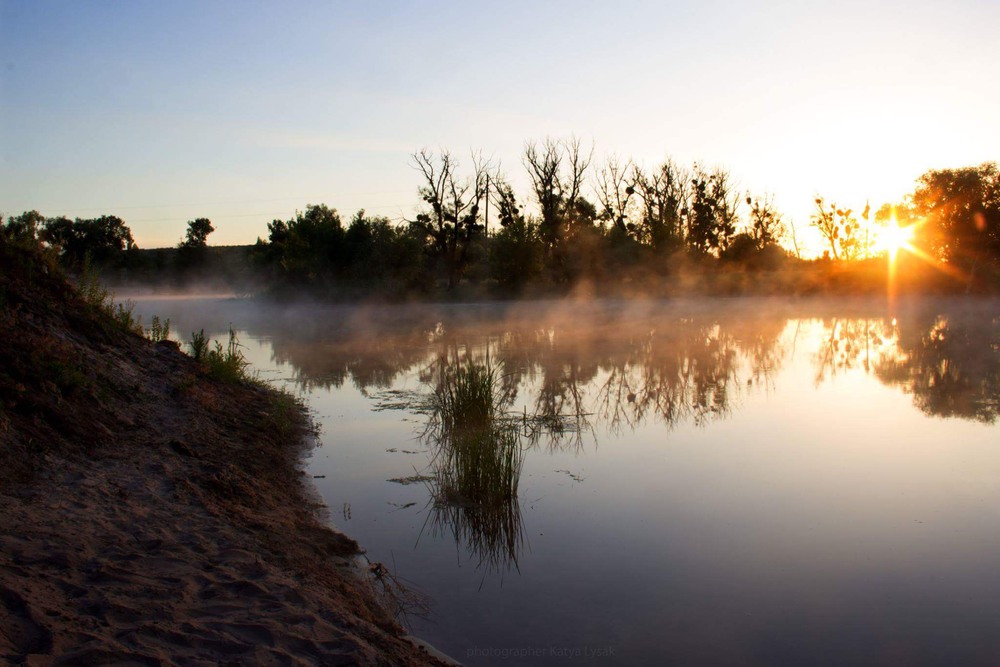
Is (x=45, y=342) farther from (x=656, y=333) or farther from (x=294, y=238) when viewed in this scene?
(x=294, y=238)

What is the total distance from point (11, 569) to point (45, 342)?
3.59 meters

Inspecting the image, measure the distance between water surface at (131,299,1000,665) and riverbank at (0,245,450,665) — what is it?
1.93ft

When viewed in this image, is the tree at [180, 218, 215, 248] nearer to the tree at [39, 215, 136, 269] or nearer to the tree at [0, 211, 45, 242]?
the tree at [39, 215, 136, 269]

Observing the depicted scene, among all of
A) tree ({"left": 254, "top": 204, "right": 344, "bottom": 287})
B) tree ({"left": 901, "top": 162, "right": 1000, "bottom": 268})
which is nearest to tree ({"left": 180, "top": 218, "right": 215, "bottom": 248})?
tree ({"left": 254, "top": 204, "right": 344, "bottom": 287})

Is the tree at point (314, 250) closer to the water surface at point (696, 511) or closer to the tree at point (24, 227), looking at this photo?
the water surface at point (696, 511)

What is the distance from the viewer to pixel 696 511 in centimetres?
593

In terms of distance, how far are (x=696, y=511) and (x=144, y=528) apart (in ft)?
13.1

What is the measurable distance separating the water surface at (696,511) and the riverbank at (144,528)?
0.59m

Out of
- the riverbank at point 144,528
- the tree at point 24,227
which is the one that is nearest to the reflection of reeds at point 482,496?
the riverbank at point 144,528

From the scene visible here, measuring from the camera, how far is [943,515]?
5.70 metres

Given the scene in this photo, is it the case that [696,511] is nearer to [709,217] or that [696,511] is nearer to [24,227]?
[24,227]

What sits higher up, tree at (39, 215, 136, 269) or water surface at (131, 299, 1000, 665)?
tree at (39, 215, 136, 269)

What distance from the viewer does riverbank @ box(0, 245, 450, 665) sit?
3.23m

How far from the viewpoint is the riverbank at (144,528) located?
3.23m
